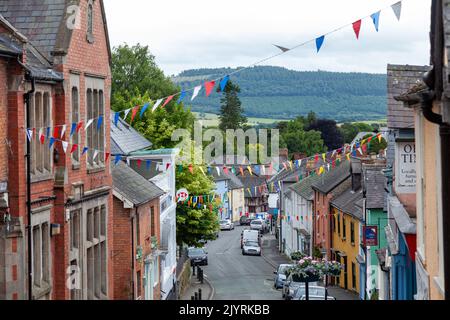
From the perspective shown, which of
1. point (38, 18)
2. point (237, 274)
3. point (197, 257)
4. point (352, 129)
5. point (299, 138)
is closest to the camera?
point (38, 18)

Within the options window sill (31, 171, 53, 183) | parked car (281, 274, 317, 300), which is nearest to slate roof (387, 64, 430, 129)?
window sill (31, 171, 53, 183)

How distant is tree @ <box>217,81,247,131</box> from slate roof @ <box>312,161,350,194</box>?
77.4 meters

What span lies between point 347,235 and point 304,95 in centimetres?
A: 12959

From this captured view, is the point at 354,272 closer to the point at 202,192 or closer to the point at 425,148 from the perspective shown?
the point at 202,192

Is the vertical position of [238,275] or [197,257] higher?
[197,257]

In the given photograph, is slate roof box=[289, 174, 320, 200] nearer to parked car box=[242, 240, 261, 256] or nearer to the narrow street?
parked car box=[242, 240, 261, 256]

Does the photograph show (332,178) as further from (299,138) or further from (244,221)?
(299,138)

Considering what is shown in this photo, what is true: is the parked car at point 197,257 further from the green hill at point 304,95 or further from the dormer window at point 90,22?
the green hill at point 304,95

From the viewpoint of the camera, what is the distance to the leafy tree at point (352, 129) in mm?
169837

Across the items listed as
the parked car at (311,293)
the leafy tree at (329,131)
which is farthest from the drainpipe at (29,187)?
the leafy tree at (329,131)

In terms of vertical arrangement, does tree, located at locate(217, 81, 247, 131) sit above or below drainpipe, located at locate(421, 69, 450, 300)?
above

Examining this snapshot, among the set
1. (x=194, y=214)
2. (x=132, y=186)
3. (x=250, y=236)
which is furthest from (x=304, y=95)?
(x=132, y=186)

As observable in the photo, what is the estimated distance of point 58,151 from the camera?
25625 millimetres

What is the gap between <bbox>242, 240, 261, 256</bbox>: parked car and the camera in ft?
277
